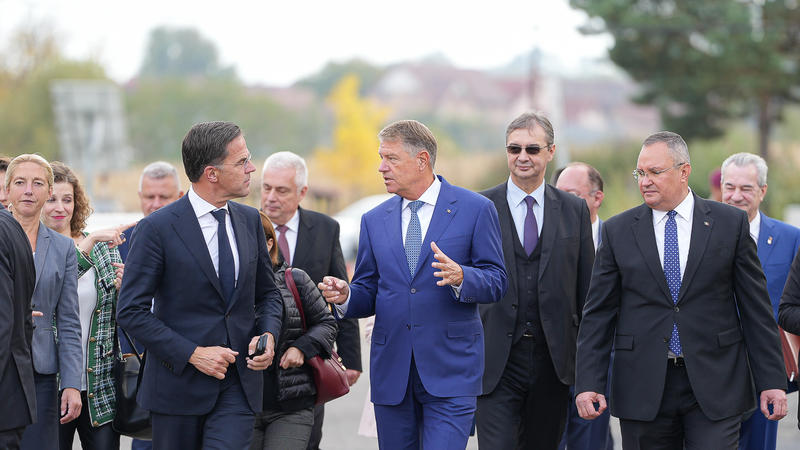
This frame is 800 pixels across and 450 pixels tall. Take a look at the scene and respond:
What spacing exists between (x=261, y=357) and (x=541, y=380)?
2.07 metres

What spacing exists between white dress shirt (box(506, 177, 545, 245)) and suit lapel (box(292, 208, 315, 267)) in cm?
150

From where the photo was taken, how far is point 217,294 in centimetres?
522

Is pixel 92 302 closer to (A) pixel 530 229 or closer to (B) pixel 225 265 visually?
(B) pixel 225 265

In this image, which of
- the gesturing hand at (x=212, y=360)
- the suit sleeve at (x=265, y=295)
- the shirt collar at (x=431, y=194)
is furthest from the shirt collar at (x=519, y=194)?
the gesturing hand at (x=212, y=360)

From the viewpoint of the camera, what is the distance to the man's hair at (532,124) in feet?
22.4

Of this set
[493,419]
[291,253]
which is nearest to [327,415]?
[291,253]

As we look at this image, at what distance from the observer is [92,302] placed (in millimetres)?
6359

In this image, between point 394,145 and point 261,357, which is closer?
point 261,357

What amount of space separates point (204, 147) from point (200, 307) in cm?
80

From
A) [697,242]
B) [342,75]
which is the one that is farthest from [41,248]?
[342,75]

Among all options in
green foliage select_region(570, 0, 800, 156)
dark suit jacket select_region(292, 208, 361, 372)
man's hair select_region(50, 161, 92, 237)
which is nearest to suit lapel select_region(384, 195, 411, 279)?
dark suit jacket select_region(292, 208, 361, 372)

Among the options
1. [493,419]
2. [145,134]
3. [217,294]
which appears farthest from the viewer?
[145,134]

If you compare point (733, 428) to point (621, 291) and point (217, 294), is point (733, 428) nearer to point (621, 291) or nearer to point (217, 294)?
point (621, 291)

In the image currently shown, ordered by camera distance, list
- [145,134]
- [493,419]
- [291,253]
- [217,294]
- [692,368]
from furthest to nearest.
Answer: [145,134]
[291,253]
[493,419]
[692,368]
[217,294]
